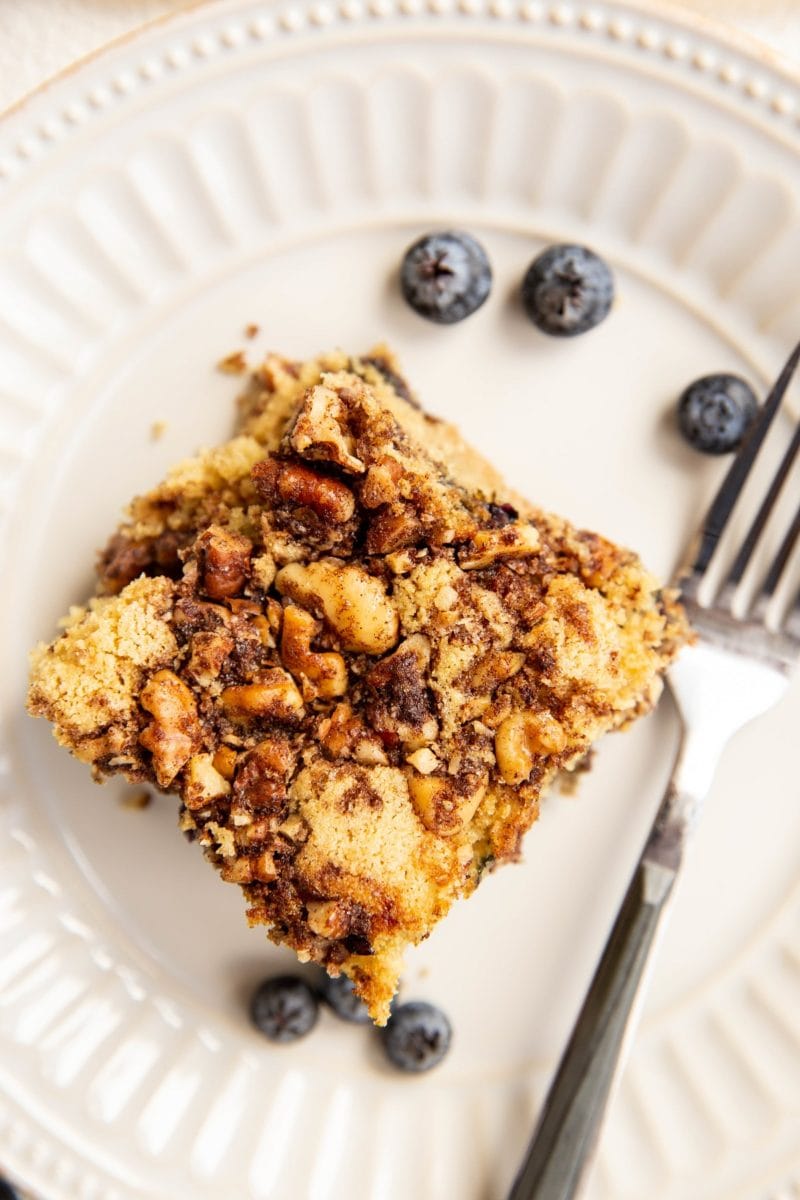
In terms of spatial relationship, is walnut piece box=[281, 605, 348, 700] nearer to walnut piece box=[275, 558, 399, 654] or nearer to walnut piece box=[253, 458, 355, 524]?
walnut piece box=[275, 558, 399, 654]

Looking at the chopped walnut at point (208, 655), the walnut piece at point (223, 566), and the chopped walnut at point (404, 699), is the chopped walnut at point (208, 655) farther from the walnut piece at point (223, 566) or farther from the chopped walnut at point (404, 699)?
the chopped walnut at point (404, 699)

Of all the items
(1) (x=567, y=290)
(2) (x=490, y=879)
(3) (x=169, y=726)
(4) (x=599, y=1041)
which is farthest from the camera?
(2) (x=490, y=879)

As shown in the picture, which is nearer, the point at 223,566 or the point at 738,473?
the point at 223,566

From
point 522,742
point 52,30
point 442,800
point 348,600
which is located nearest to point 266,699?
point 348,600

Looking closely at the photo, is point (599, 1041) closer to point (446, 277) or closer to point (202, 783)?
point (202, 783)

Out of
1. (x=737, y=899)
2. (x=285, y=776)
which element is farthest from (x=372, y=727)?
(x=737, y=899)

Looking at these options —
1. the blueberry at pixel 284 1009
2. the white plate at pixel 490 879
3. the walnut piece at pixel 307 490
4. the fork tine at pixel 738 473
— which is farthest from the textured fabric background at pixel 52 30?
the blueberry at pixel 284 1009

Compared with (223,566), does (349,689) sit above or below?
below

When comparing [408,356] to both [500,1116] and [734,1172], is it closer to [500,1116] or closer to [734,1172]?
[500,1116]
